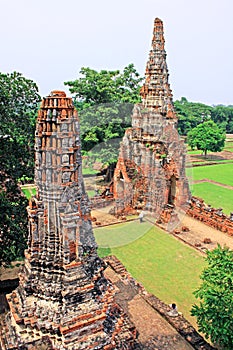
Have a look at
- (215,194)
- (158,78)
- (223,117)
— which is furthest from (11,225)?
(223,117)

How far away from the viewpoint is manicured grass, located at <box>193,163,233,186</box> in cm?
3894

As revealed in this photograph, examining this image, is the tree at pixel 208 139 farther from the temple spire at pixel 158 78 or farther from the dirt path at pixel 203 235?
the dirt path at pixel 203 235

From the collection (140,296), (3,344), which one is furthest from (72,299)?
(140,296)

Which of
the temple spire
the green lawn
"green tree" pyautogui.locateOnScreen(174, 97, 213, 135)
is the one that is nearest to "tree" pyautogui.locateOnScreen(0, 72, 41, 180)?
the green lawn

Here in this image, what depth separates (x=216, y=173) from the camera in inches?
Result: 1674

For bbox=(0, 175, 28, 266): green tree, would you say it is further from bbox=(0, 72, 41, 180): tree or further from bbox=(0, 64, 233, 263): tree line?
bbox=(0, 72, 41, 180): tree

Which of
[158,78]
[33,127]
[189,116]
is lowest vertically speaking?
[33,127]

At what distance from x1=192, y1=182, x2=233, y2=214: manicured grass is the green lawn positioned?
8.31 meters

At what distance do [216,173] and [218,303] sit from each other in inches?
1300

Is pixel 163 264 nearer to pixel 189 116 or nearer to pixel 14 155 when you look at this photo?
pixel 14 155

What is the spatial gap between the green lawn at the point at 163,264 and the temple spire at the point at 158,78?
9256 millimetres

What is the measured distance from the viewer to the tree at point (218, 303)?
10914 millimetres

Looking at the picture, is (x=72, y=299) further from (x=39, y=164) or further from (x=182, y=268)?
(x=182, y=268)

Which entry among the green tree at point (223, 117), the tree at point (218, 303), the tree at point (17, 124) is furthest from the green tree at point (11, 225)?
the green tree at point (223, 117)
